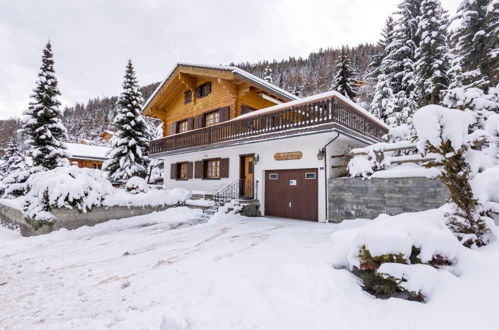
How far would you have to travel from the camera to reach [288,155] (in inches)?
468

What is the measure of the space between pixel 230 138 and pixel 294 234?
22.6 feet

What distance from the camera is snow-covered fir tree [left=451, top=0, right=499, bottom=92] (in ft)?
38.2

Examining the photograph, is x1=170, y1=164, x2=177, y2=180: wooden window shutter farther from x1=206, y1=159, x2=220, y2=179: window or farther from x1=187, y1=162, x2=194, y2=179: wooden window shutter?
x1=206, y1=159, x2=220, y2=179: window

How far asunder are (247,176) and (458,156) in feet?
35.1

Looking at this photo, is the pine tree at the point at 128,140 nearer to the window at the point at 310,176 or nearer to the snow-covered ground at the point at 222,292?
the snow-covered ground at the point at 222,292

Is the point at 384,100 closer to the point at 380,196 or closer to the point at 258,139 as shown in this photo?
the point at 380,196

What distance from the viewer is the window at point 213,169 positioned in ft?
51.4

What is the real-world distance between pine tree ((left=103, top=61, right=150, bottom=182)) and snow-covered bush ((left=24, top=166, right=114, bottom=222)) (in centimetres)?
901

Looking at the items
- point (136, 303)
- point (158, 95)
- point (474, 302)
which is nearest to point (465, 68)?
point (474, 302)

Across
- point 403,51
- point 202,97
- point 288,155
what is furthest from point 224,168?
point 403,51

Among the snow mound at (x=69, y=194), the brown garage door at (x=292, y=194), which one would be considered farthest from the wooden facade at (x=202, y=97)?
the snow mound at (x=69, y=194)

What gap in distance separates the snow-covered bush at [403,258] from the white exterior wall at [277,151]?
636cm

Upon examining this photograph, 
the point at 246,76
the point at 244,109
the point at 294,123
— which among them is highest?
the point at 246,76

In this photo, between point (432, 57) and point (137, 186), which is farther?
point (432, 57)
